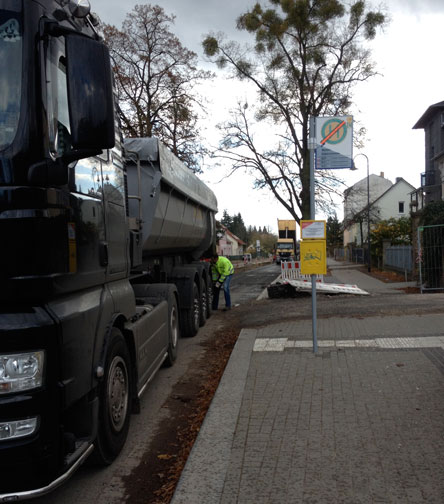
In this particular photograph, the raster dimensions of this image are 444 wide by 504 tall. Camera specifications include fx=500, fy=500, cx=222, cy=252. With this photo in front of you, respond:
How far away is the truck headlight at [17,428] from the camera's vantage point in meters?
2.54

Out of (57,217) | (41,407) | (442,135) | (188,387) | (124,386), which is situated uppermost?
(442,135)

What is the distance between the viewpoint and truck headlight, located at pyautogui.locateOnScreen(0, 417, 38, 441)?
254 centimetres

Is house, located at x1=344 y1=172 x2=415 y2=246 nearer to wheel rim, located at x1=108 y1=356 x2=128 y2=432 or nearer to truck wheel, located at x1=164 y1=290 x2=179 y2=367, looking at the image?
truck wheel, located at x1=164 y1=290 x2=179 y2=367

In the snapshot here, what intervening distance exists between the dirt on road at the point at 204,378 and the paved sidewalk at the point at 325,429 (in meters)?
0.24

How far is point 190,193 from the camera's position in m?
8.90

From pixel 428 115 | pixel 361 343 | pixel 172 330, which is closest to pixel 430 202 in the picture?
pixel 361 343

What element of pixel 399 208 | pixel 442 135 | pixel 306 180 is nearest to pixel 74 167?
pixel 306 180

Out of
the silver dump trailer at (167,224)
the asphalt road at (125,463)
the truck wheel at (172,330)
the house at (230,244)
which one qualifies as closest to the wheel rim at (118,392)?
the asphalt road at (125,463)

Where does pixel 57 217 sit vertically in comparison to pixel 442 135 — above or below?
below

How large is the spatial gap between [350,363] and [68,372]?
3.96 m

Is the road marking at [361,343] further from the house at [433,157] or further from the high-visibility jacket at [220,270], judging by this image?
the house at [433,157]

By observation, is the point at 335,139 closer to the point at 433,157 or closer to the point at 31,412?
the point at 31,412

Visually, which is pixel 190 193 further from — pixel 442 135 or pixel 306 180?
pixel 442 135

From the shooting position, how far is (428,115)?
35281mm
